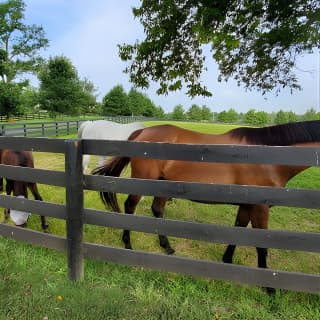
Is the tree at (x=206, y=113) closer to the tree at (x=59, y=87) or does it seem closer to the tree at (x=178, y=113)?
the tree at (x=178, y=113)

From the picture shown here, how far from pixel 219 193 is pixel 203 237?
393mm

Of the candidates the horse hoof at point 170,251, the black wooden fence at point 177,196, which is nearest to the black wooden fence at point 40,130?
the horse hoof at point 170,251

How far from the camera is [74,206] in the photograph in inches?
106

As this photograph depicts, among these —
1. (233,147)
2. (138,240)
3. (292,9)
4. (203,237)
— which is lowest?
(138,240)

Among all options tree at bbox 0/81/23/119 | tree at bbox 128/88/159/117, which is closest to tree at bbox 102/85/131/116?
tree at bbox 128/88/159/117

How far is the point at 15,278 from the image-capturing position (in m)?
2.70

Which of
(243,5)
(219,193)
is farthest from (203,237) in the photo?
(243,5)

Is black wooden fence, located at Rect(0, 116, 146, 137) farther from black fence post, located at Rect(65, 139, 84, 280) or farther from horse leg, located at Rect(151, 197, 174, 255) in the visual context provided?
black fence post, located at Rect(65, 139, 84, 280)

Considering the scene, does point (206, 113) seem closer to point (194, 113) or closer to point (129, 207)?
point (194, 113)

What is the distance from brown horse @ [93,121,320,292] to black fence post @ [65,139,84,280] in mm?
1075

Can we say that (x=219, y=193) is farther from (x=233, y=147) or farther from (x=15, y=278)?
(x=15, y=278)

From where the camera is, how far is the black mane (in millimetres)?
3047

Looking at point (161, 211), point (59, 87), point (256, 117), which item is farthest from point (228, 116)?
point (161, 211)

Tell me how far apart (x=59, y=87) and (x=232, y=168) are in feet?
111
